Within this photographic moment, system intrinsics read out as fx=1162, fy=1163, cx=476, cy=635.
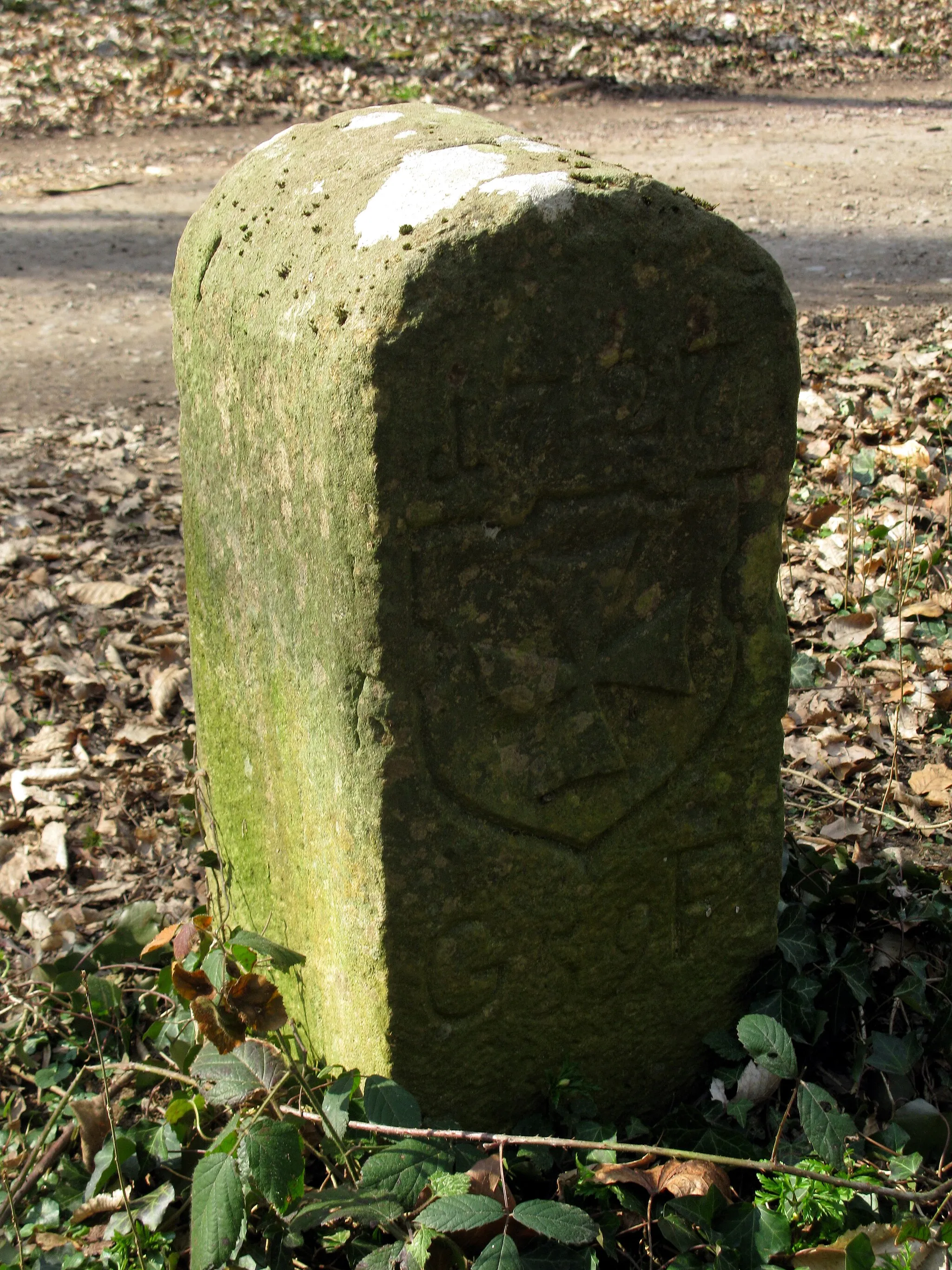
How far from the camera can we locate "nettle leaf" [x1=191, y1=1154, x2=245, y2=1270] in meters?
1.61

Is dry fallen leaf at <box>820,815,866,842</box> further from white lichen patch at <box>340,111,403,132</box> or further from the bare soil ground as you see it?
white lichen patch at <box>340,111,403,132</box>

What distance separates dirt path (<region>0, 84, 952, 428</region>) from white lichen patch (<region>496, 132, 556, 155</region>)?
147 inches

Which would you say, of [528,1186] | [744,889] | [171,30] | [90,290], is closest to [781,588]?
[744,889]

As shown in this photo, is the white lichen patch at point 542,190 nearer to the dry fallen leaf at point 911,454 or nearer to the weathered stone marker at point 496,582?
the weathered stone marker at point 496,582

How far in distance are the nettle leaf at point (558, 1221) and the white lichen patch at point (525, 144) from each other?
1459 mm

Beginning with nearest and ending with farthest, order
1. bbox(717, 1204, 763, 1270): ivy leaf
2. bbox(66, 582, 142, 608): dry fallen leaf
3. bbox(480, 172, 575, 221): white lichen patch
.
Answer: bbox(480, 172, 575, 221): white lichen patch < bbox(717, 1204, 763, 1270): ivy leaf < bbox(66, 582, 142, 608): dry fallen leaf

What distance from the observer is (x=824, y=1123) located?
1785mm

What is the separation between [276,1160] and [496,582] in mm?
880

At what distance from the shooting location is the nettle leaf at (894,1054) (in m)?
2.03

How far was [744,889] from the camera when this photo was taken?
2014mm

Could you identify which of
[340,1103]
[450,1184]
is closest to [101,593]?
[340,1103]

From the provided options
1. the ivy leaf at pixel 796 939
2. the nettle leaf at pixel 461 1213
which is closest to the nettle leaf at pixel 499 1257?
the nettle leaf at pixel 461 1213

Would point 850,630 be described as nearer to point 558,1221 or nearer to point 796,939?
point 796,939

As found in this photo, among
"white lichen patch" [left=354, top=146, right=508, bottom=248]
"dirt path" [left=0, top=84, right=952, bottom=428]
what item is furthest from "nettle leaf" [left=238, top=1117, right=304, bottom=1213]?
"dirt path" [left=0, top=84, right=952, bottom=428]
